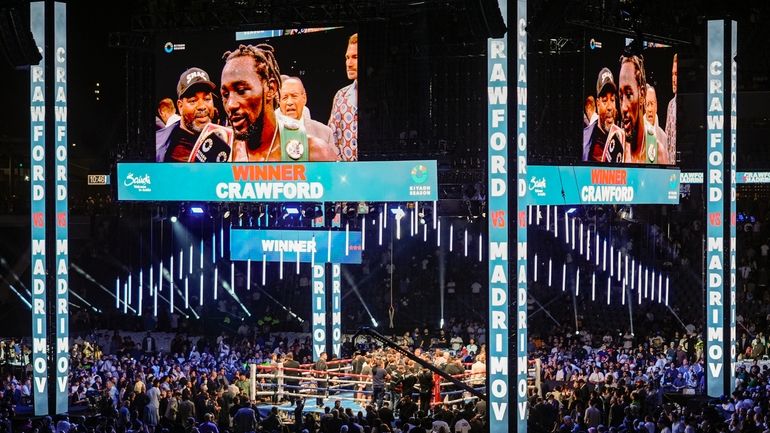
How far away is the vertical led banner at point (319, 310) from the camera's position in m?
23.1

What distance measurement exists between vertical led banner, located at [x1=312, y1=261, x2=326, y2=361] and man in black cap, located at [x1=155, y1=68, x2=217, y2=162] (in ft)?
12.0

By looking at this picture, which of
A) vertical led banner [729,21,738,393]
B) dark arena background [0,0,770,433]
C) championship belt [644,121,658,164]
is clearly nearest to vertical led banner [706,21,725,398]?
dark arena background [0,0,770,433]

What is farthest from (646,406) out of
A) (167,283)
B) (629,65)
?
(167,283)

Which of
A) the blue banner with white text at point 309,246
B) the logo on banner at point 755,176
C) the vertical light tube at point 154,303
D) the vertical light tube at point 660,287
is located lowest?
the vertical light tube at point 154,303

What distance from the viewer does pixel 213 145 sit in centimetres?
2105

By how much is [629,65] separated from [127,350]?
12.9 meters

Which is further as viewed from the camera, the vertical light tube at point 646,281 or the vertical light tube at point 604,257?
the vertical light tube at point 604,257

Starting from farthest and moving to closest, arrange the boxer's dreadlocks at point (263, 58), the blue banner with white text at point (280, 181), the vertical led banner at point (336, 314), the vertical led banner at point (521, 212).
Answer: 1. the vertical led banner at point (336, 314)
2. the boxer's dreadlocks at point (263, 58)
3. the blue banner with white text at point (280, 181)
4. the vertical led banner at point (521, 212)

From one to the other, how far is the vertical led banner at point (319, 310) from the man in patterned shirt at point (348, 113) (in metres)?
3.48

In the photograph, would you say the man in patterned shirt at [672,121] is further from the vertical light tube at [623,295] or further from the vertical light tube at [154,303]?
the vertical light tube at [154,303]

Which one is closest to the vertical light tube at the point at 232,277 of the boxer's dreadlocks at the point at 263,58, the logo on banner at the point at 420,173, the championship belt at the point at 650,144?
the boxer's dreadlocks at the point at 263,58

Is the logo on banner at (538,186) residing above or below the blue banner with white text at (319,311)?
above

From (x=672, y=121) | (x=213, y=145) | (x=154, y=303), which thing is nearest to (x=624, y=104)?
(x=672, y=121)

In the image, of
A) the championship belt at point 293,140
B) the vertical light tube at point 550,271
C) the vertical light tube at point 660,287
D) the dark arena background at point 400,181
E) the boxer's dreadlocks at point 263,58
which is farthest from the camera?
the vertical light tube at point 660,287
